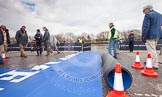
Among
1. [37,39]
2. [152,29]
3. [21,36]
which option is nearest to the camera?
[152,29]

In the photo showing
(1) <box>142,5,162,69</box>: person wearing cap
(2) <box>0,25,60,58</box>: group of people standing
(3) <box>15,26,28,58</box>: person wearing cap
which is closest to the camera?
(1) <box>142,5,162,69</box>: person wearing cap

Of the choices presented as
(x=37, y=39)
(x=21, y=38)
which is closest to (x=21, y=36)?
(x=21, y=38)

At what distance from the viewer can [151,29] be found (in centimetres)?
632

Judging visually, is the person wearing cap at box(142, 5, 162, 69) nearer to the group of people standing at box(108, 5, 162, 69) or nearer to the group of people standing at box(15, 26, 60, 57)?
the group of people standing at box(108, 5, 162, 69)

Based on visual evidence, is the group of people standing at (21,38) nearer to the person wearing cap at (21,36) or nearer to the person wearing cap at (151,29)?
the person wearing cap at (21,36)

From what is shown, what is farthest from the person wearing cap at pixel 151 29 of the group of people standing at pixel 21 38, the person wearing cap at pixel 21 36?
the person wearing cap at pixel 21 36

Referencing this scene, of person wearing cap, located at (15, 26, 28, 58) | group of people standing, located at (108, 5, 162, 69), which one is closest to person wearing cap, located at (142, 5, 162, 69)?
group of people standing, located at (108, 5, 162, 69)

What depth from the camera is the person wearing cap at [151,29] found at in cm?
618

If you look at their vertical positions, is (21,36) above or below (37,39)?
above

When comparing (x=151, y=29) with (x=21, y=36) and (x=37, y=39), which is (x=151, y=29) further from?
(x=37, y=39)

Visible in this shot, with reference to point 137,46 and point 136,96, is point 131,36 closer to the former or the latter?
point 137,46

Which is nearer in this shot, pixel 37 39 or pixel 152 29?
pixel 152 29

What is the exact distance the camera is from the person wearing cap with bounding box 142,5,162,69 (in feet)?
20.3

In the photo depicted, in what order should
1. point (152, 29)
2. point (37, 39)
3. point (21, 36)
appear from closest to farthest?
point (152, 29)
point (21, 36)
point (37, 39)
